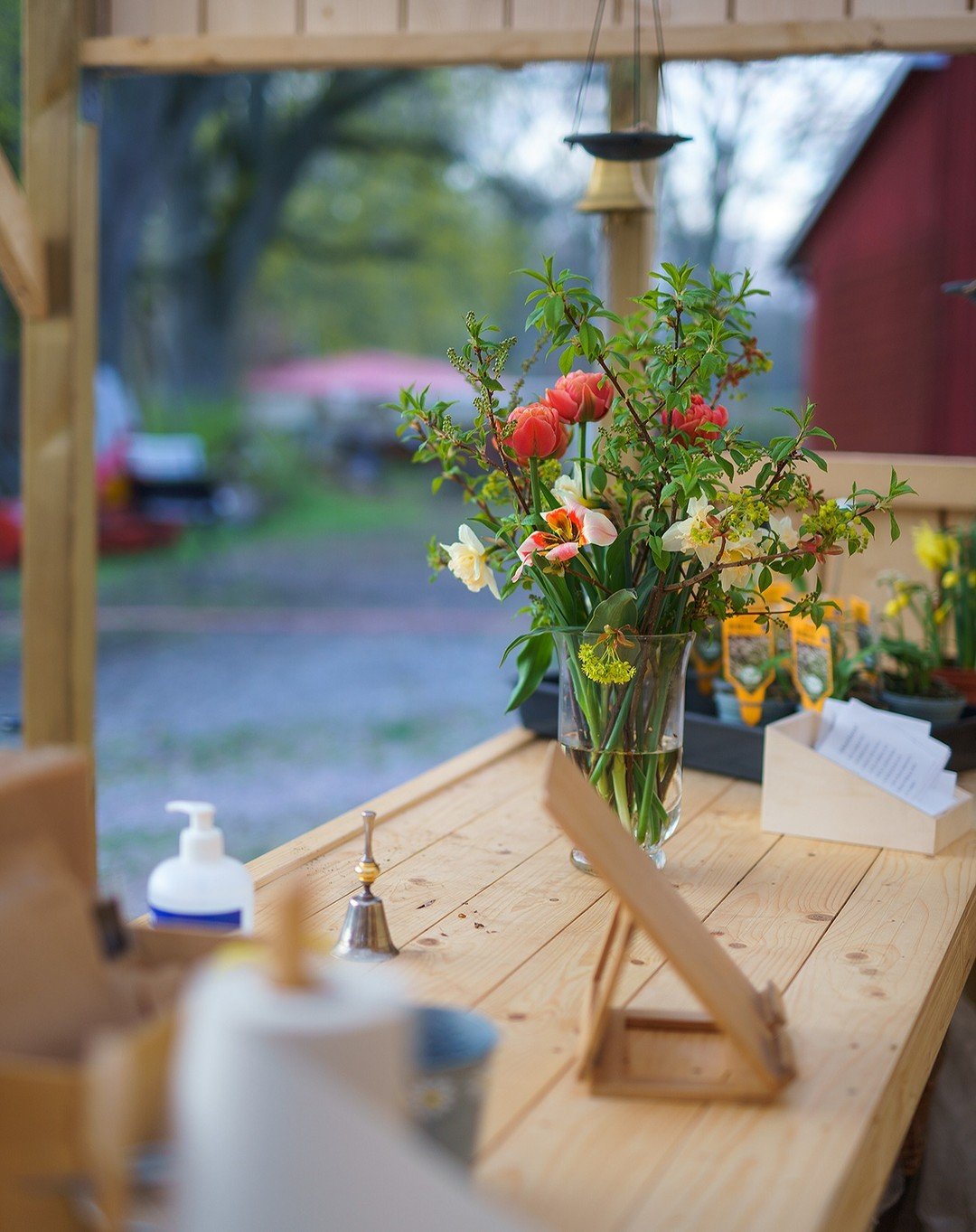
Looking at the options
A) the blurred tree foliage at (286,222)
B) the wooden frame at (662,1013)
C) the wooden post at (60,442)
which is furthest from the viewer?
the blurred tree foliage at (286,222)

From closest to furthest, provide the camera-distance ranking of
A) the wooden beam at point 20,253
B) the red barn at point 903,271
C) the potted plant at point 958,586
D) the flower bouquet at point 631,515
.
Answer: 1. the flower bouquet at point 631,515
2. the potted plant at point 958,586
3. the wooden beam at point 20,253
4. the red barn at point 903,271

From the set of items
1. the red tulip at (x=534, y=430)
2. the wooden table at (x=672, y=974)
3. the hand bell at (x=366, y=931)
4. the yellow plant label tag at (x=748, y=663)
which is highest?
the red tulip at (x=534, y=430)

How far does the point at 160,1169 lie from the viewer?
0.67 m

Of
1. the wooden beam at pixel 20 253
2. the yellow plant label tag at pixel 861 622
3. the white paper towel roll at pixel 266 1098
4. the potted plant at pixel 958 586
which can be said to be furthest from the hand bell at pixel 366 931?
the wooden beam at pixel 20 253

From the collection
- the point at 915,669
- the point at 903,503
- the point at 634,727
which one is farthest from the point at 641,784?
the point at 903,503

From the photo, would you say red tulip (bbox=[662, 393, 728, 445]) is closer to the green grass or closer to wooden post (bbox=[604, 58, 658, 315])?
wooden post (bbox=[604, 58, 658, 315])

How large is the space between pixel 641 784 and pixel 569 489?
0.34 metres

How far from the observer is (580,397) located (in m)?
1.41

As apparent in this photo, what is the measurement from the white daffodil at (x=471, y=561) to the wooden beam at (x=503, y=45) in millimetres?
1366

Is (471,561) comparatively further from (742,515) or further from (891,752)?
(891,752)

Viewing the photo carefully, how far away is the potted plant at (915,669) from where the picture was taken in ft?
6.85

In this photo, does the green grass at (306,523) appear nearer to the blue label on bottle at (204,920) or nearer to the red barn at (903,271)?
the red barn at (903,271)

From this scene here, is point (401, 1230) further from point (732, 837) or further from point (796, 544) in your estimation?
point (732, 837)

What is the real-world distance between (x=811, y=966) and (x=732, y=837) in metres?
0.44
